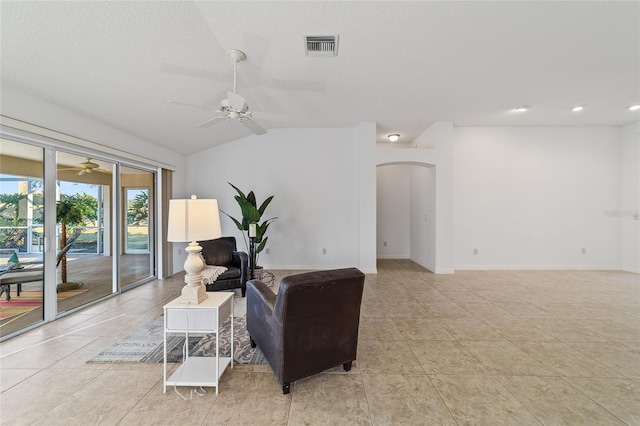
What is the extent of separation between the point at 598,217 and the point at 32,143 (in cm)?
988

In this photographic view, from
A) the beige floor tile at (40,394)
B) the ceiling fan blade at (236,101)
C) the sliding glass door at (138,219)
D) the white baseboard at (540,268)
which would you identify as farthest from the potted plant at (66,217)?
the white baseboard at (540,268)

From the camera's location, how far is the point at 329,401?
1.79 metres

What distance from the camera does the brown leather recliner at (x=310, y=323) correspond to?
1.76 m

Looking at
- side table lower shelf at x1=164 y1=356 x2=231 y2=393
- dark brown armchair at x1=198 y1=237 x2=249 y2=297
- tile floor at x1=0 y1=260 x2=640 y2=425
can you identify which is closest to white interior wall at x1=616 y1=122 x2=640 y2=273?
tile floor at x1=0 y1=260 x2=640 y2=425

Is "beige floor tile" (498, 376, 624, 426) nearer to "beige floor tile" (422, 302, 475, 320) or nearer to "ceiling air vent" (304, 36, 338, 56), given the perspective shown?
"beige floor tile" (422, 302, 475, 320)

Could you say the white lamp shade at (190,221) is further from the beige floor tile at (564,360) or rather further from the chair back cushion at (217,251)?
the beige floor tile at (564,360)

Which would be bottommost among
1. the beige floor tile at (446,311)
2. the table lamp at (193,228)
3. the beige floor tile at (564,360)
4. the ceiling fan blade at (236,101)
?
the beige floor tile at (564,360)

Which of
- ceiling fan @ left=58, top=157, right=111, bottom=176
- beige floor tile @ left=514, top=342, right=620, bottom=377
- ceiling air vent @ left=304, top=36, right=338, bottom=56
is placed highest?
ceiling air vent @ left=304, top=36, right=338, bottom=56

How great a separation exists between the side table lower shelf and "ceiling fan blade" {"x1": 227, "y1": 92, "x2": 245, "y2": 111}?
2.42 metres

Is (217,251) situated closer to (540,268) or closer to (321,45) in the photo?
(321,45)

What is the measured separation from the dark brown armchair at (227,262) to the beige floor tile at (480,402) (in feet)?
9.67

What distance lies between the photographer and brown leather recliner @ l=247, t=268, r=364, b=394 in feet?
5.76

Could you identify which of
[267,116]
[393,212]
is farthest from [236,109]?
[393,212]

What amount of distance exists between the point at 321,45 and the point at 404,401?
11.1ft
